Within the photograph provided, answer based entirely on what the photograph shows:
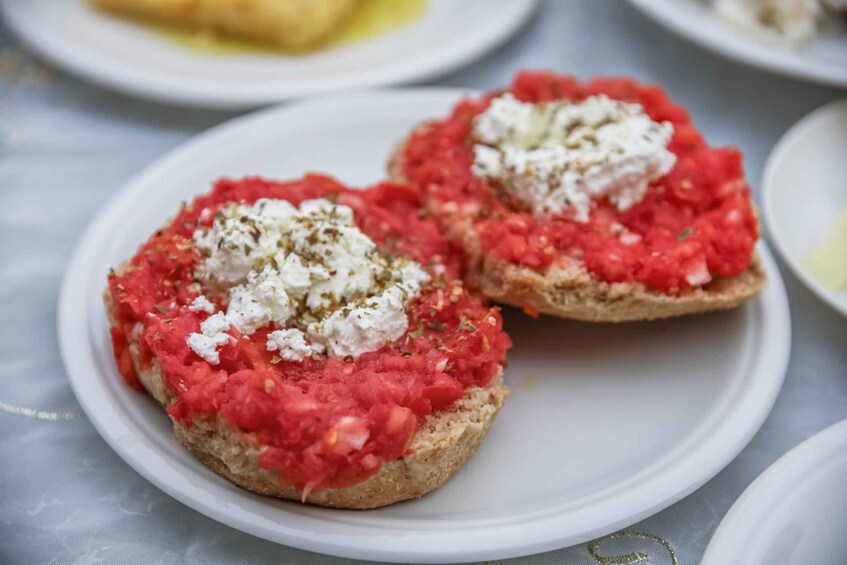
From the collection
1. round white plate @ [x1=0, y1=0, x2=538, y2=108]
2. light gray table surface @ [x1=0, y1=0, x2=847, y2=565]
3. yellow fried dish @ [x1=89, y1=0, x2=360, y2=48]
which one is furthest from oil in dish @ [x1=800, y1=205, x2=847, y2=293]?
yellow fried dish @ [x1=89, y1=0, x2=360, y2=48]

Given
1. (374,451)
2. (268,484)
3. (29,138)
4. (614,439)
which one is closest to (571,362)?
(614,439)

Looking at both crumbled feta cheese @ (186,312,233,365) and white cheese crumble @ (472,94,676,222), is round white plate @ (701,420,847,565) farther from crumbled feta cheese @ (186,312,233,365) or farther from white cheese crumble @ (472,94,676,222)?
crumbled feta cheese @ (186,312,233,365)

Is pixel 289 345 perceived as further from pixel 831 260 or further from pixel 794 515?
pixel 831 260

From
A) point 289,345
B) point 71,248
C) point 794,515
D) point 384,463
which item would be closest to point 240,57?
point 71,248

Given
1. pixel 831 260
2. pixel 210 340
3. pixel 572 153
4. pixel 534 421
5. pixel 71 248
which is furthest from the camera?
pixel 71 248

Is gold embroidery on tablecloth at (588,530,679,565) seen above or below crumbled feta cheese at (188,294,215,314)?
below

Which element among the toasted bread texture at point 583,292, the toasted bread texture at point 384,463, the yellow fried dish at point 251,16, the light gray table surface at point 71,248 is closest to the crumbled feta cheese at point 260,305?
the toasted bread texture at point 384,463
